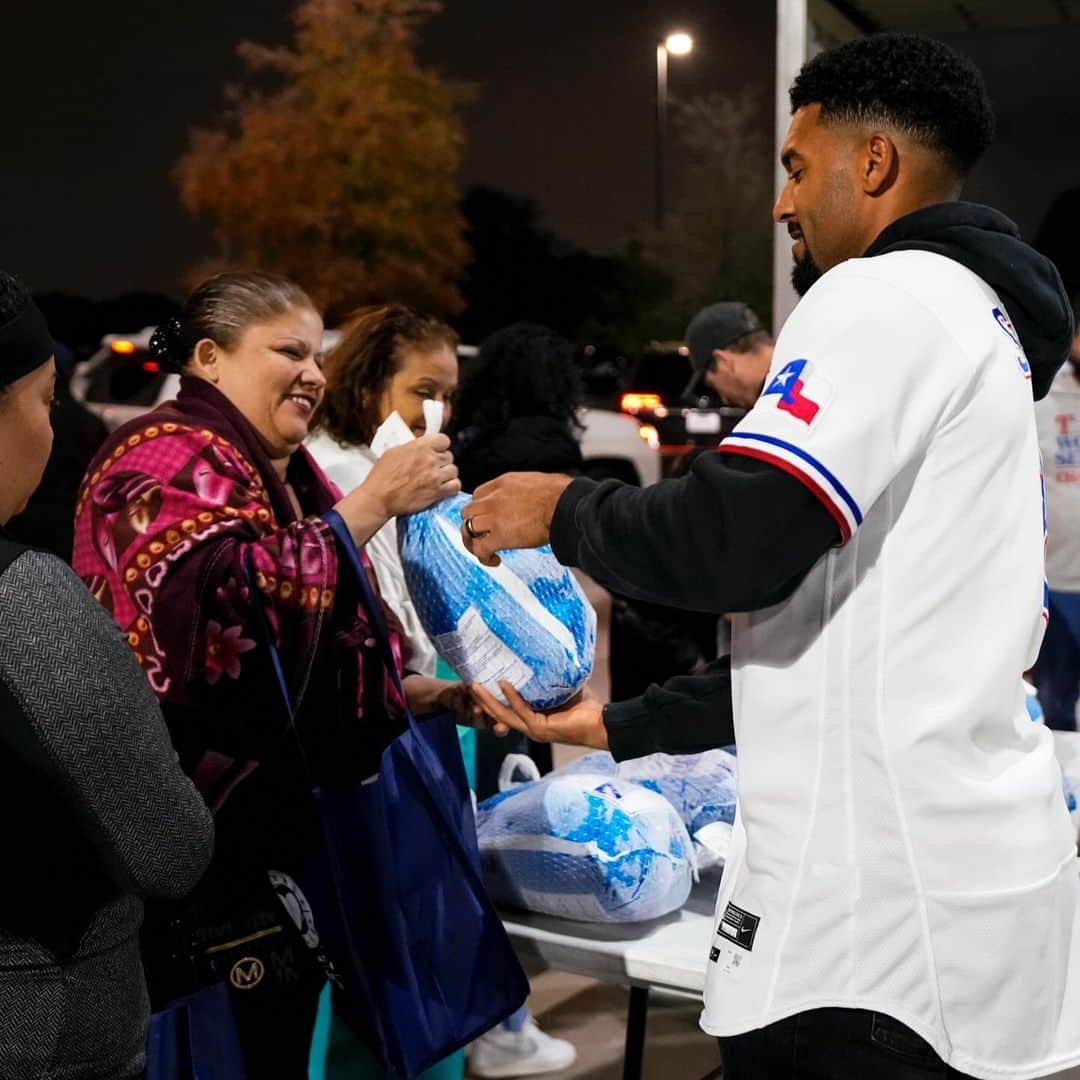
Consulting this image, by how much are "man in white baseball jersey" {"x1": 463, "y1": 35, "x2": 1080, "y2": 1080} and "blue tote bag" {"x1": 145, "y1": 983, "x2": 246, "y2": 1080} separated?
0.93 meters

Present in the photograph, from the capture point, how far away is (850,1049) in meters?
1.51

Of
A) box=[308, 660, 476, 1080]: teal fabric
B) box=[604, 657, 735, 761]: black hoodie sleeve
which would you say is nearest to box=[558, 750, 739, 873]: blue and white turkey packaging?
box=[308, 660, 476, 1080]: teal fabric

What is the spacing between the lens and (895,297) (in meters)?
1.44

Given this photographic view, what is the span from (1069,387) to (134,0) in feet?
83.8

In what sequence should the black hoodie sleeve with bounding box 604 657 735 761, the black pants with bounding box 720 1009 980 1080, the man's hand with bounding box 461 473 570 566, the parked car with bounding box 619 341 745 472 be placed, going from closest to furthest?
the black pants with bounding box 720 1009 980 1080 → the man's hand with bounding box 461 473 570 566 → the black hoodie sleeve with bounding box 604 657 735 761 → the parked car with bounding box 619 341 745 472

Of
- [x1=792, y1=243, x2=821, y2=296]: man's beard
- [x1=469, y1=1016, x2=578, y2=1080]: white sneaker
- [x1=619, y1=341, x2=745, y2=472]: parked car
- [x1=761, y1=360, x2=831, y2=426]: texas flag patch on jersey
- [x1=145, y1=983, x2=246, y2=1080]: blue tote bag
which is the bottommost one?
[x1=619, y1=341, x2=745, y2=472]: parked car

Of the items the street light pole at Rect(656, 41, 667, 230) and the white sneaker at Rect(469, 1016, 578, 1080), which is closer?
the white sneaker at Rect(469, 1016, 578, 1080)

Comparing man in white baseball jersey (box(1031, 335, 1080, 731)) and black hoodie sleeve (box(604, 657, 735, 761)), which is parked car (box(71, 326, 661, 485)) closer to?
man in white baseball jersey (box(1031, 335, 1080, 731))

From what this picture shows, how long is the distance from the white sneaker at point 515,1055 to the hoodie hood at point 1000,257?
2.64 meters

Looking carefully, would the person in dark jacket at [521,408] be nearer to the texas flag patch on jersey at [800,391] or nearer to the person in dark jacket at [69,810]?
the person in dark jacket at [69,810]

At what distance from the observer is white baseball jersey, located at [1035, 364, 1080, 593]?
4652 mm

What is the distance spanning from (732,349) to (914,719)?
380cm

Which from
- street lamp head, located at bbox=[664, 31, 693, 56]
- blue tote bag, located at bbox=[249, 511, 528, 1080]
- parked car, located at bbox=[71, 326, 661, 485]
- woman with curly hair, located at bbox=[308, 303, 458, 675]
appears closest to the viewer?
blue tote bag, located at bbox=[249, 511, 528, 1080]

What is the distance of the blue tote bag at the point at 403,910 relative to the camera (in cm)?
233
